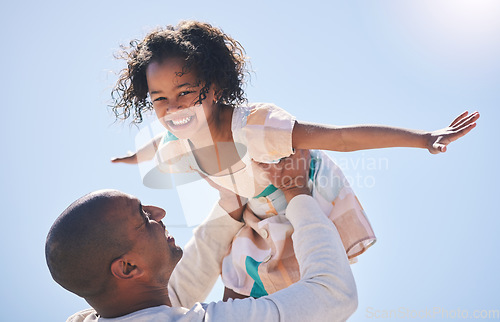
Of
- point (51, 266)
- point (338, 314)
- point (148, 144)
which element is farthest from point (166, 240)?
point (148, 144)

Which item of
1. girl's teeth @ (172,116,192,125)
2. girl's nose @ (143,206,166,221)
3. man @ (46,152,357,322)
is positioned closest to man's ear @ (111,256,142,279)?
man @ (46,152,357,322)

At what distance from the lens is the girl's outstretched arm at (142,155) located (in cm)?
294

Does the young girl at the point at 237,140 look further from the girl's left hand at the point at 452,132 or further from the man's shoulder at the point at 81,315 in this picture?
the man's shoulder at the point at 81,315

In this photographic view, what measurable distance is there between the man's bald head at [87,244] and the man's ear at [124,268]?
2 cm

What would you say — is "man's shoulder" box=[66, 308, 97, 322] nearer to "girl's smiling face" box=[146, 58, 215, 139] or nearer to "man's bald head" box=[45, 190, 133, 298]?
"man's bald head" box=[45, 190, 133, 298]

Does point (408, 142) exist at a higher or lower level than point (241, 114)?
lower

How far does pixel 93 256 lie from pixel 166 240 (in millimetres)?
303

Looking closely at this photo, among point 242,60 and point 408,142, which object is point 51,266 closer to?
point 408,142

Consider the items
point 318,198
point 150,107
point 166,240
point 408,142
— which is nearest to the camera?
point 166,240

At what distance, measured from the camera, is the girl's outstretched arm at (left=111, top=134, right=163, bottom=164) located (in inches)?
116

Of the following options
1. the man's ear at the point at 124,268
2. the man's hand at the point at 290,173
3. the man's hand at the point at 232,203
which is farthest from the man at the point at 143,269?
the man's hand at the point at 232,203

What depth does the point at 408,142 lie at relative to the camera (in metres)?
2.04

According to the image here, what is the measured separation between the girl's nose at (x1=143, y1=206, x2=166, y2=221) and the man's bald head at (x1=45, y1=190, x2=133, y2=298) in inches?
7.5

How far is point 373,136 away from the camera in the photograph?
2.12 m
